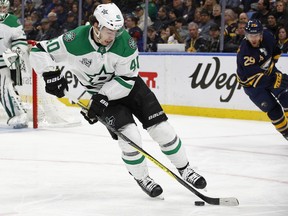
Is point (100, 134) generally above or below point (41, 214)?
below

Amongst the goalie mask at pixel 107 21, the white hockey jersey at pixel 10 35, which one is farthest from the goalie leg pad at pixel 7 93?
the goalie mask at pixel 107 21

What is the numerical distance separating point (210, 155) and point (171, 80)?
11.7 ft

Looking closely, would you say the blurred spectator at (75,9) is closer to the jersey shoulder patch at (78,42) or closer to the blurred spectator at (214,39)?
the blurred spectator at (214,39)

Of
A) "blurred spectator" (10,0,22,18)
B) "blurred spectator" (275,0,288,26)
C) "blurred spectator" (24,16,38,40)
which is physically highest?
"blurred spectator" (275,0,288,26)

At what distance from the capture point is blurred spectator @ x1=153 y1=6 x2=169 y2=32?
29.3 ft

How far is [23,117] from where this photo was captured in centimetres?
714

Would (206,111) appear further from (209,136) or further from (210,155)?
(210,155)

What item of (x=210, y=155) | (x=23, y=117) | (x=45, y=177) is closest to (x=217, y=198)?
(x=45, y=177)

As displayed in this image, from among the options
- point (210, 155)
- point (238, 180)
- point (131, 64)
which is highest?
point (131, 64)

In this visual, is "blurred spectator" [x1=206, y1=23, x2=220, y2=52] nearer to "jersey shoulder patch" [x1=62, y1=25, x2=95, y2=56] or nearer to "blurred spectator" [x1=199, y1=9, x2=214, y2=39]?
"blurred spectator" [x1=199, y1=9, x2=214, y2=39]

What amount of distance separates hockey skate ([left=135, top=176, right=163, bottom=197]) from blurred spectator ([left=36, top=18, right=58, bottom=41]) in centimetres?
705

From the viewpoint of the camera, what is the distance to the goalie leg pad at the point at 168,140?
3.62m

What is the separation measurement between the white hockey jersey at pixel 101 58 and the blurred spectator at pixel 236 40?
4537mm

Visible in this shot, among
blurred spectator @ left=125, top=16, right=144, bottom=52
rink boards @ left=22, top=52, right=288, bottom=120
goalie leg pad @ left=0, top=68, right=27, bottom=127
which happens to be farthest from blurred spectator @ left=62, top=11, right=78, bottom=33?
goalie leg pad @ left=0, top=68, right=27, bottom=127
